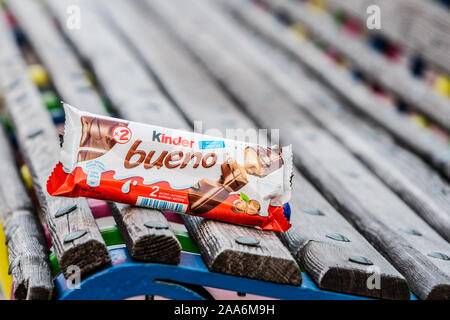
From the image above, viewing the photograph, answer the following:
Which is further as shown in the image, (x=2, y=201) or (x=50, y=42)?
(x=50, y=42)

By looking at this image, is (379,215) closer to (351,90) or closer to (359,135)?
(359,135)

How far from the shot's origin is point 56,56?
3596 millimetres

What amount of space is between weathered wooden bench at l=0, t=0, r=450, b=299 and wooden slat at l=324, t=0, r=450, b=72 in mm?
286

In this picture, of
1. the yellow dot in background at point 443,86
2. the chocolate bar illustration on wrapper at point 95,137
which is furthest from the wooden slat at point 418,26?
the chocolate bar illustration on wrapper at point 95,137

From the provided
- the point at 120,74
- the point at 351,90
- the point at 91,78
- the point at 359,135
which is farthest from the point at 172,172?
the point at 351,90

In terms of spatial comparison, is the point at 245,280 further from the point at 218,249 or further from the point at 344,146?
the point at 344,146

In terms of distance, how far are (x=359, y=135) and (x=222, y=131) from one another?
857mm

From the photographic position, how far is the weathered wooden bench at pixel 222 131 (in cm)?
181

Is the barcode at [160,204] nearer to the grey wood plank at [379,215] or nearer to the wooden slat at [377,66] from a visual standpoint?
the grey wood plank at [379,215]

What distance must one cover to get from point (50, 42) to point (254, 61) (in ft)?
4.32

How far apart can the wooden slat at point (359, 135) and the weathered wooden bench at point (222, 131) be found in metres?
0.01
